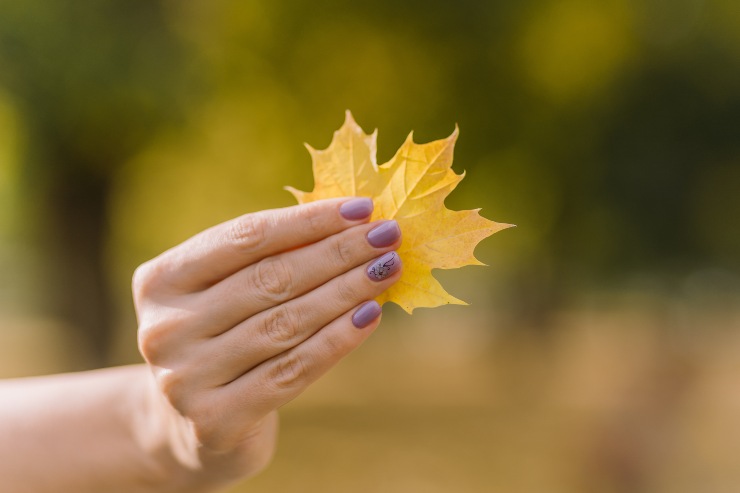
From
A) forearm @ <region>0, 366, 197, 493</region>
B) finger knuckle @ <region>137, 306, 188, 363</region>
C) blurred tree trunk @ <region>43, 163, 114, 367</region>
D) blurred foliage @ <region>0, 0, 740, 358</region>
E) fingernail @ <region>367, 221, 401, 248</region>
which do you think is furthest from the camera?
blurred tree trunk @ <region>43, 163, 114, 367</region>

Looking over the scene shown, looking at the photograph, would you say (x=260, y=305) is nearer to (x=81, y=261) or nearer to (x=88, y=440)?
(x=88, y=440)

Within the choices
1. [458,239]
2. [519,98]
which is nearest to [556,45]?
[519,98]

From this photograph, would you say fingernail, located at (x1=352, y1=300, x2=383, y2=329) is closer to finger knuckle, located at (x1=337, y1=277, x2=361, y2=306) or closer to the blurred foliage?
finger knuckle, located at (x1=337, y1=277, x2=361, y2=306)

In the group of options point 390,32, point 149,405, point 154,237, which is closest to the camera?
point 149,405

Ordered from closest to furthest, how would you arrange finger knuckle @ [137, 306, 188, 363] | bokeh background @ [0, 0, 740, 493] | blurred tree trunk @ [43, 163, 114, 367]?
finger knuckle @ [137, 306, 188, 363] → bokeh background @ [0, 0, 740, 493] → blurred tree trunk @ [43, 163, 114, 367]

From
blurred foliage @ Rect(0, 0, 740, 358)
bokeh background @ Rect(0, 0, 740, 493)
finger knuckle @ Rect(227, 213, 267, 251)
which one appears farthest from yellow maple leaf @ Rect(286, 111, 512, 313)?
blurred foliage @ Rect(0, 0, 740, 358)

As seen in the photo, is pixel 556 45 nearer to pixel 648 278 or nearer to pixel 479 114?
pixel 479 114

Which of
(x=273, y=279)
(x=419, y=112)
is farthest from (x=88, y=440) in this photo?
(x=419, y=112)

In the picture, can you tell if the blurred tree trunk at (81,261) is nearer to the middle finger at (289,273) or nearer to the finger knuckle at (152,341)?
the finger knuckle at (152,341)
